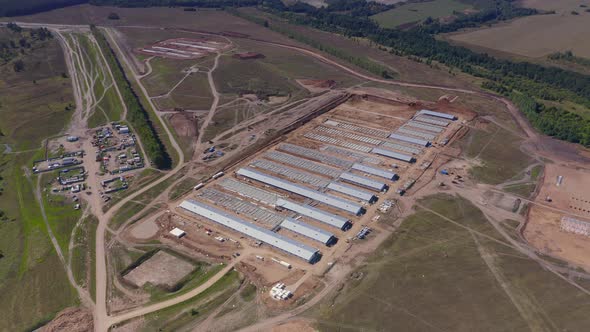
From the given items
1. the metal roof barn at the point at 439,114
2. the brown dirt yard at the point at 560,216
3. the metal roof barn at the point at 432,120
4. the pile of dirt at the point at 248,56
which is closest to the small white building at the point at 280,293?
the brown dirt yard at the point at 560,216

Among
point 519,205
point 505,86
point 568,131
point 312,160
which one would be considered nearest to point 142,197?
point 312,160

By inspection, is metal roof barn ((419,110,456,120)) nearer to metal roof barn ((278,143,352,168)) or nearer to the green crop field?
metal roof barn ((278,143,352,168))

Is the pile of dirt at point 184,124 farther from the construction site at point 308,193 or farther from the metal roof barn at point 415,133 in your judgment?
the metal roof barn at point 415,133

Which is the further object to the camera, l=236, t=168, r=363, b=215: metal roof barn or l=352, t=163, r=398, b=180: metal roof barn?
l=352, t=163, r=398, b=180: metal roof barn

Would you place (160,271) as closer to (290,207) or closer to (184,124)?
(290,207)

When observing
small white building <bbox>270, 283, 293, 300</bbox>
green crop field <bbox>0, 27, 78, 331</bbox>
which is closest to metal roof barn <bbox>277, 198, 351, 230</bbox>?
small white building <bbox>270, 283, 293, 300</bbox>

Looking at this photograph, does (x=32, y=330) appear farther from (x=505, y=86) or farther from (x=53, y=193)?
(x=505, y=86)

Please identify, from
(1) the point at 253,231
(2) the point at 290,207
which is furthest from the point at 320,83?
(1) the point at 253,231
